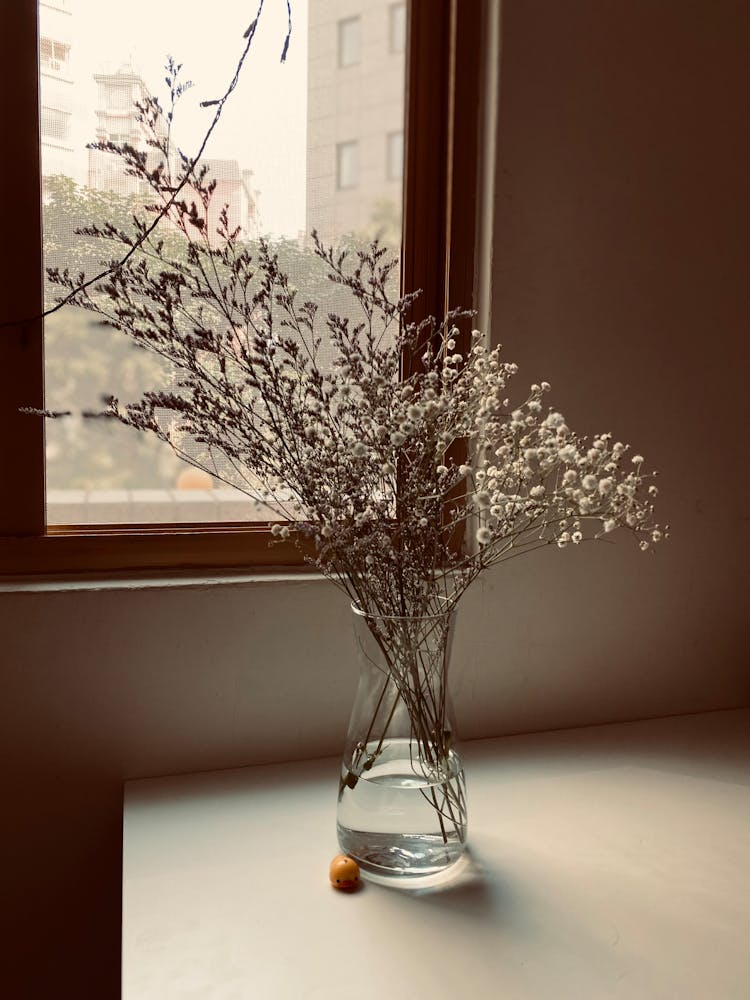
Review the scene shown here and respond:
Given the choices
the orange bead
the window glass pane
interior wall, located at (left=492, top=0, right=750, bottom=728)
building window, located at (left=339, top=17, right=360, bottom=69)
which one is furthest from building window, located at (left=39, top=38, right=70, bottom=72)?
the orange bead

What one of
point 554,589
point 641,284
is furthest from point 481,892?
point 641,284

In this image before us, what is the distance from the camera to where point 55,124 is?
1.33 metres

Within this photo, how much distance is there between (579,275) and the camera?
1549 millimetres

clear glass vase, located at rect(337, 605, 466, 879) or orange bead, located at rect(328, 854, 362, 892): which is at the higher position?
clear glass vase, located at rect(337, 605, 466, 879)

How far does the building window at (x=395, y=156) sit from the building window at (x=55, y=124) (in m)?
0.50

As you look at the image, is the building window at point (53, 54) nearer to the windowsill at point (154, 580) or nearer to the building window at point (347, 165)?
the building window at point (347, 165)

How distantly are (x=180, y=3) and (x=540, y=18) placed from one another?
57cm

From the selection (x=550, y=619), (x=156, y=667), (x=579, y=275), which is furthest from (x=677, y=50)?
(x=156, y=667)

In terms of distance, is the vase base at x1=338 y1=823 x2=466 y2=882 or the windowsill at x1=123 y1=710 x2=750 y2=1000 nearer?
the windowsill at x1=123 y1=710 x2=750 y2=1000

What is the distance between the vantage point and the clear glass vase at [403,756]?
1.10m

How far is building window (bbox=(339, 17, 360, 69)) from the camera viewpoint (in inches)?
57.1

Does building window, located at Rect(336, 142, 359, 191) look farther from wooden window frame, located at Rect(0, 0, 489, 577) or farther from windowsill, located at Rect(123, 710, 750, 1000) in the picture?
windowsill, located at Rect(123, 710, 750, 1000)

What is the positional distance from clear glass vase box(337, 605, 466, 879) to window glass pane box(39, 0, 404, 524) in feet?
1.58

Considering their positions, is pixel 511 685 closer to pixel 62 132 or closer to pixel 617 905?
pixel 617 905
